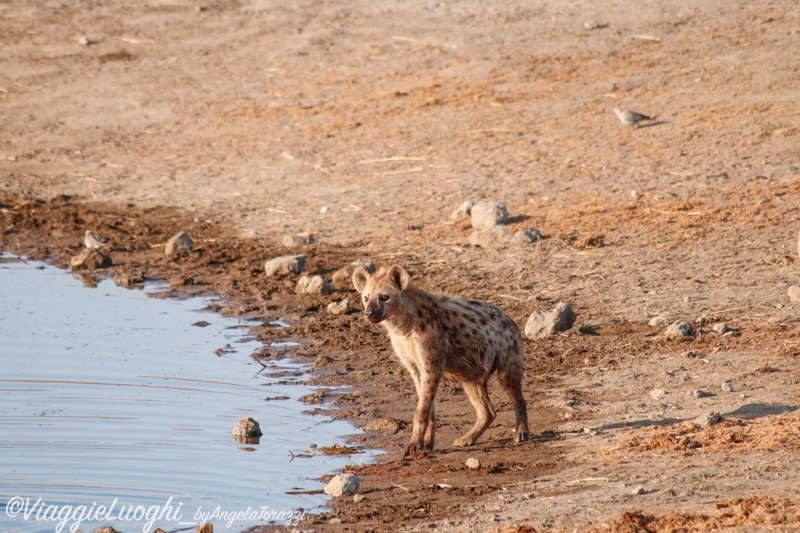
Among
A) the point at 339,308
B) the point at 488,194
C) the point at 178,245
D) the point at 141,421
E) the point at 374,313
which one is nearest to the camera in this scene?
the point at 374,313

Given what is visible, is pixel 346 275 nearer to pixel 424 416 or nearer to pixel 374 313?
pixel 374 313

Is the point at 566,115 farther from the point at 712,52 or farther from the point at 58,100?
the point at 58,100

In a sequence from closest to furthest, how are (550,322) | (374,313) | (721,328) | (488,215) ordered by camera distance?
(374,313)
(721,328)
(550,322)
(488,215)

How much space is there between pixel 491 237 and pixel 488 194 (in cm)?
149

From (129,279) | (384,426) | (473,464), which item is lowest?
(129,279)

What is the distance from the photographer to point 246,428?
21.0ft

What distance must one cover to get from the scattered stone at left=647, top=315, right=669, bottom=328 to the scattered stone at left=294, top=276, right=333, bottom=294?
3507mm

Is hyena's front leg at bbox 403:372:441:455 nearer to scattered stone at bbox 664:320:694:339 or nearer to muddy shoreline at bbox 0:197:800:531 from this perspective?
muddy shoreline at bbox 0:197:800:531

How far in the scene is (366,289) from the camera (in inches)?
264

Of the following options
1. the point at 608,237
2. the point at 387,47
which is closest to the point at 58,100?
the point at 387,47

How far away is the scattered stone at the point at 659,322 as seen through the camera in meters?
7.96

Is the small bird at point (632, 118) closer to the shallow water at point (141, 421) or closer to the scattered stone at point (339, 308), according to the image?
the scattered stone at point (339, 308)

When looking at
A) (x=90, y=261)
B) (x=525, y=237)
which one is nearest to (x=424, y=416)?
(x=525, y=237)

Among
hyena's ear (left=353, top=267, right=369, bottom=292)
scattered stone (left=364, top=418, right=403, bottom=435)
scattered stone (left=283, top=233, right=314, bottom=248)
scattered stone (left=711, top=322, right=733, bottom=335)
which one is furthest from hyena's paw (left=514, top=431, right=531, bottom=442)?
scattered stone (left=283, top=233, right=314, bottom=248)
